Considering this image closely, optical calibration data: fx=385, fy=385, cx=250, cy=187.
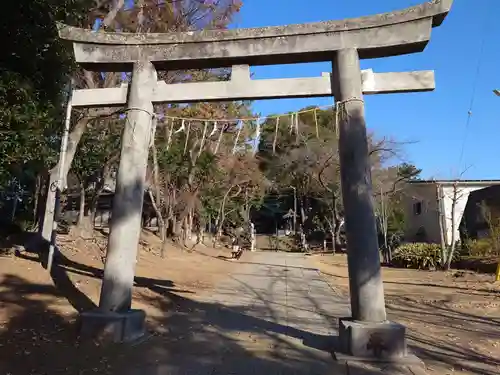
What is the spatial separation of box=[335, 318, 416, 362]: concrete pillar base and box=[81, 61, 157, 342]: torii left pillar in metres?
2.94

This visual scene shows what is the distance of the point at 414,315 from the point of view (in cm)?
828

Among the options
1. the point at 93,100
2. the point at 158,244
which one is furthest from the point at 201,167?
the point at 93,100

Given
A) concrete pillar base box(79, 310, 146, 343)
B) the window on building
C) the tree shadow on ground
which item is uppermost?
the window on building

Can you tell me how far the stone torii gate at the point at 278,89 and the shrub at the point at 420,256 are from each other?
1755cm

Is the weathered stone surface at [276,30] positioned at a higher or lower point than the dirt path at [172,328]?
higher

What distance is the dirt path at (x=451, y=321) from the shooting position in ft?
16.6

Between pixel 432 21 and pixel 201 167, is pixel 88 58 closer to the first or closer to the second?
pixel 432 21

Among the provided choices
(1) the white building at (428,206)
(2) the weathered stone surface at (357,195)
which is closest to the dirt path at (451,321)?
(2) the weathered stone surface at (357,195)

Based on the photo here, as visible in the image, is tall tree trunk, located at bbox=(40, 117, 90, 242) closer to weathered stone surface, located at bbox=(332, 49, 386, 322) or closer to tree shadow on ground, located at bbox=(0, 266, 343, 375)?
tree shadow on ground, located at bbox=(0, 266, 343, 375)

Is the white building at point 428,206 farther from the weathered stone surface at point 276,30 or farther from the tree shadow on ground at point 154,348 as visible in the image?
the tree shadow on ground at point 154,348

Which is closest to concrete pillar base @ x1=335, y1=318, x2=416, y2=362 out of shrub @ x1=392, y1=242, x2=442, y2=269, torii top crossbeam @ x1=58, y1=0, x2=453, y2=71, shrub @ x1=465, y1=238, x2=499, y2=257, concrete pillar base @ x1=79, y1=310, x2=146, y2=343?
concrete pillar base @ x1=79, y1=310, x2=146, y2=343

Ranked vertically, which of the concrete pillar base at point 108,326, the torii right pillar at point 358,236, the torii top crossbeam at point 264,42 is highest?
the torii top crossbeam at point 264,42

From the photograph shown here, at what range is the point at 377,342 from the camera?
4828 millimetres

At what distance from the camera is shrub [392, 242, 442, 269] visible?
20.7 m
